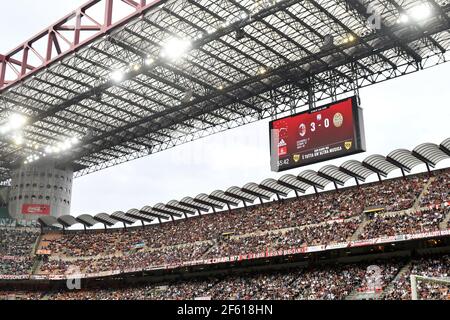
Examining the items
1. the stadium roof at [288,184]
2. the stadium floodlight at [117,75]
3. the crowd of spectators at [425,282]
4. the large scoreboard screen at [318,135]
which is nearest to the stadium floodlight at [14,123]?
the stadium floodlight at [117,75]

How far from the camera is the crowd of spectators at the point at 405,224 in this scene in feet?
123

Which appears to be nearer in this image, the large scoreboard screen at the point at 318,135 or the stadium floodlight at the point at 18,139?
the large scoreboard screen at the point at 318,135

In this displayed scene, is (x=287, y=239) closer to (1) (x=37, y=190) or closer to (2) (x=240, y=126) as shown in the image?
(2) (x=240, y=126)

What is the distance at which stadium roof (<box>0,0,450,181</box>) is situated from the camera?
108ft

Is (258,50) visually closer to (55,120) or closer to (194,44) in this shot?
(194,44)

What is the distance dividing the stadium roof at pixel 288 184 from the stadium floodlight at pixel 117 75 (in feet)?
69.6

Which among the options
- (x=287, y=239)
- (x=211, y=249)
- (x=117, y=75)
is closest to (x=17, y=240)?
(x=211, y=249)

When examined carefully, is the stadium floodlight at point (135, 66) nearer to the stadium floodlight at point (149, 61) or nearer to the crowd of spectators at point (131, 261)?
the stadium floodlight at point (149, 61)

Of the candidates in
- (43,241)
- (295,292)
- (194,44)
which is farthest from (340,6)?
(43,241)

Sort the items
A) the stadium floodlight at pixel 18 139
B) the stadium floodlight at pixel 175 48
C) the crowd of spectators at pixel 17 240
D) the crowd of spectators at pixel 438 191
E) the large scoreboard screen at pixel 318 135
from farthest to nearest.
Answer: the crowd of spectators at pixel 17 240
the stadium floodlight at pixel 18 139
the crowd of spectators at pixel 438 191
the stadium floodlight at pixel 175 48
the large scoreboard screen at pixel 318 135

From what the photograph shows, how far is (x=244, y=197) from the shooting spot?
59.0m

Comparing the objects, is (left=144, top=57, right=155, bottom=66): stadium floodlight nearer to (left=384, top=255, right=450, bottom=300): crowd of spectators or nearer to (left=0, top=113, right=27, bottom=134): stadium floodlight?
(left=0, top=113, right=27, bottom=134): stadium floodlight
